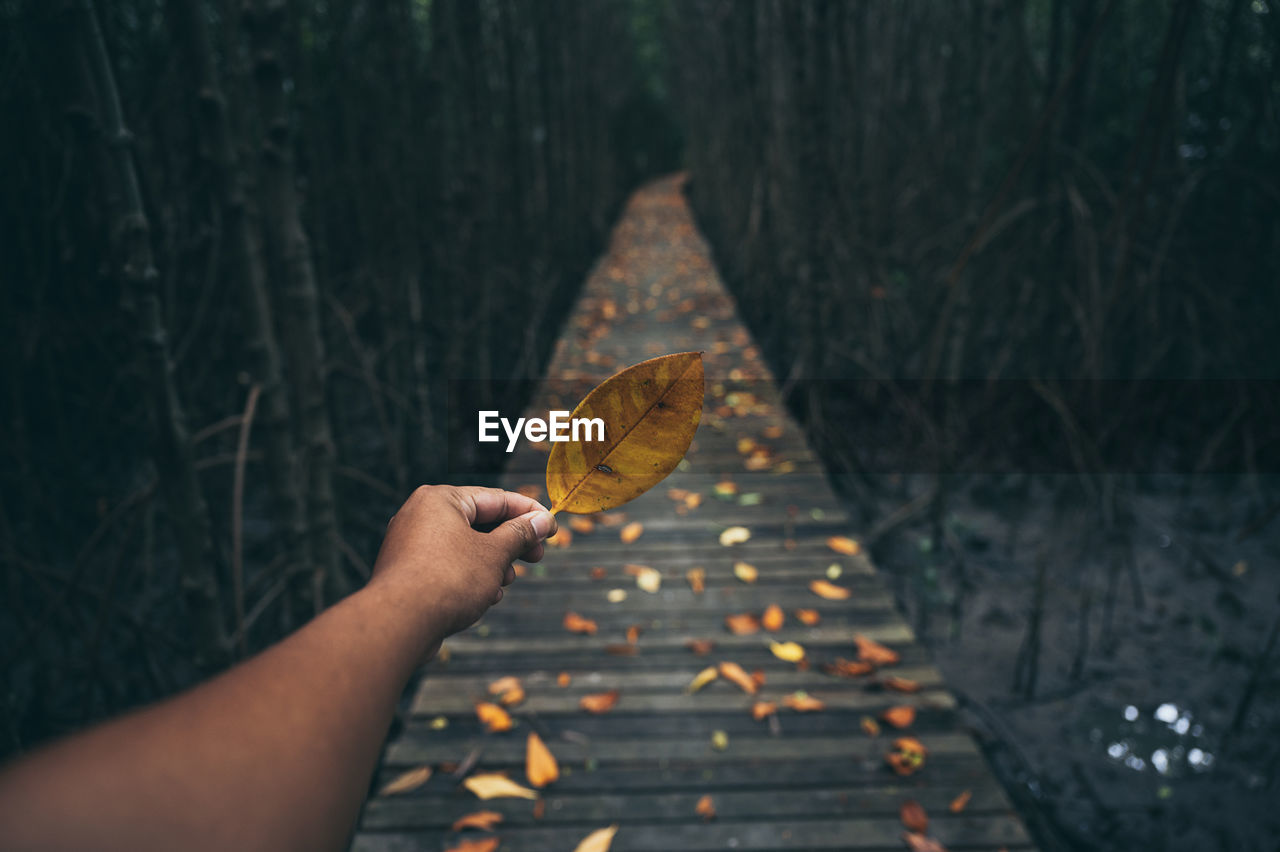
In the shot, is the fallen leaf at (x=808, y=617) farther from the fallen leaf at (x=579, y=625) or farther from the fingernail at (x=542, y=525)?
the fingernail at (x=542, y=525)

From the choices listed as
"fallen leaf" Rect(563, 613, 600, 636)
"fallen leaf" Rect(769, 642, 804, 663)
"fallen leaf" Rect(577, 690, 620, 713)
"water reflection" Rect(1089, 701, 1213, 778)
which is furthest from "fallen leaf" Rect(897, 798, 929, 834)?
"water reflection" Rect(1089, 701, 1213, 778)

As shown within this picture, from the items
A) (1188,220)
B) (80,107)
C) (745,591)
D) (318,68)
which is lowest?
(745,591)

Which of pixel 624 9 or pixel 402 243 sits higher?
pixel 624 9

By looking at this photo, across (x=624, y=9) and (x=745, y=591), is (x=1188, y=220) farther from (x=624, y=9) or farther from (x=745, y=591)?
(x=624, y=9)

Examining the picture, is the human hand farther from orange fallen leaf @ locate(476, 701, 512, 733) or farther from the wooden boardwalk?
orange fallen leaf @ locate(476, 701, 512, 733)

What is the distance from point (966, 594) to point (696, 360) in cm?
386

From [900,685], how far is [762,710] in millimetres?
440

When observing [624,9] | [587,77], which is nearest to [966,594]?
[587,77]

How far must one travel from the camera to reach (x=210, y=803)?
0.30 metres

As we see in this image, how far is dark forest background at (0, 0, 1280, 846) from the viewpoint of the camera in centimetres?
183

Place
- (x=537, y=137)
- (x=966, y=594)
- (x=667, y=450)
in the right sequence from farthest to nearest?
(x=537, y=137) < (x=966, y=594) < (x=667, y=450)

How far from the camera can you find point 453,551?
0.53m

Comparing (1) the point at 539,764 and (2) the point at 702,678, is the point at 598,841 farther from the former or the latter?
(2) the point at 702,678

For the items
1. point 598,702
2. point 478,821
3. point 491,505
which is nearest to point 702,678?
point 598,702
